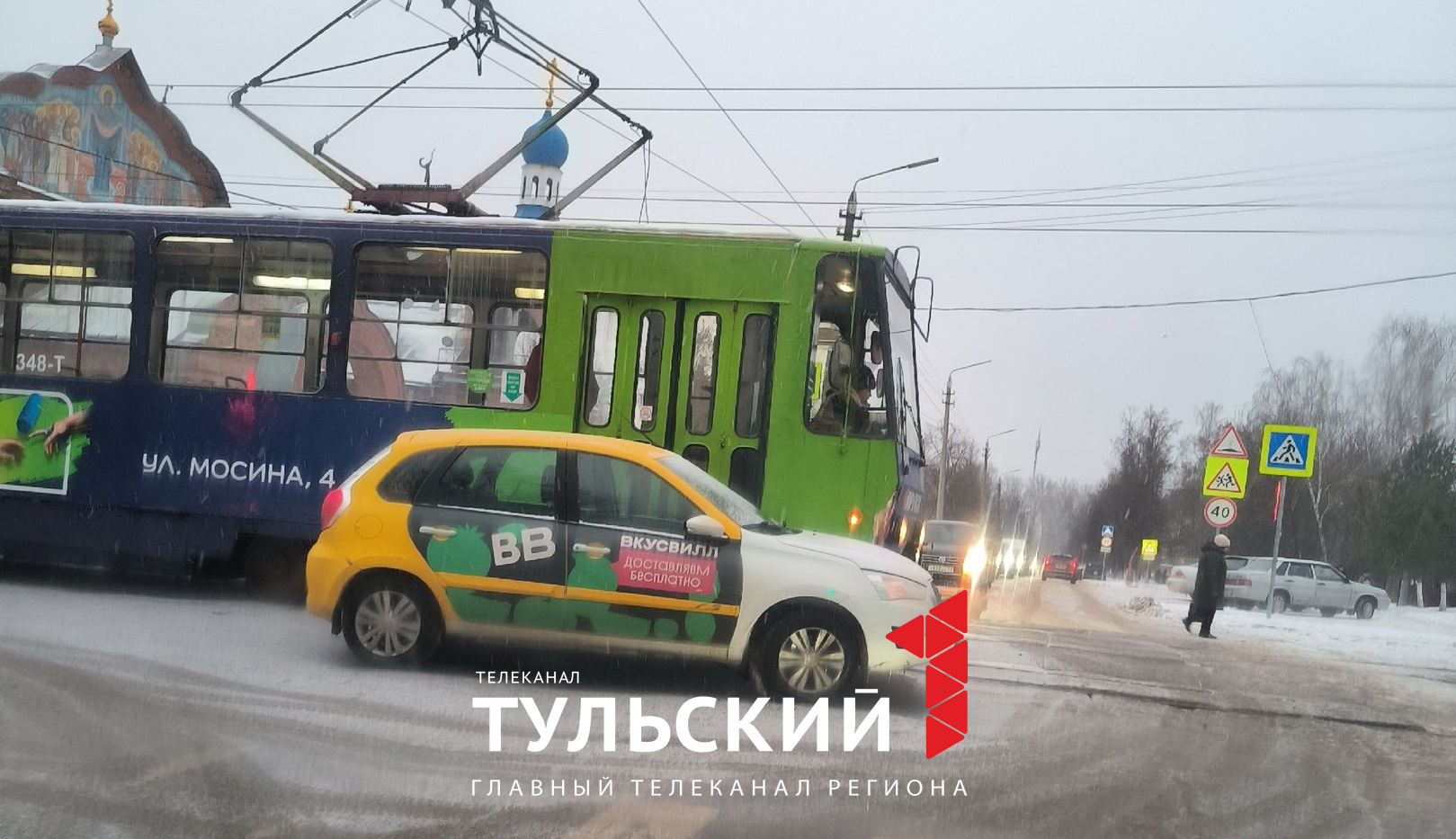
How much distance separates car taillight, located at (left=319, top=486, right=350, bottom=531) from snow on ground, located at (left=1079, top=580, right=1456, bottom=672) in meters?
11.6

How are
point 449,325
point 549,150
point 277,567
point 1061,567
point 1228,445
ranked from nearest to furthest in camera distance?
1. point 449,325
2. point 277,567
3. point 549,150
4. point 1228,445
5. point 1061,567

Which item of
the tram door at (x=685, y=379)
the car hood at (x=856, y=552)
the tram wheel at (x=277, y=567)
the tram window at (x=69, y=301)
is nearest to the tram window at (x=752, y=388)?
the tram door at (x=685, y=379)

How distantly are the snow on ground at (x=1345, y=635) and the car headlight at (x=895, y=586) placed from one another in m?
9.03

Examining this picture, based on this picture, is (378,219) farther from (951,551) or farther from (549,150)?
(951,551)

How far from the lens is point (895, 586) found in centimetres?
751

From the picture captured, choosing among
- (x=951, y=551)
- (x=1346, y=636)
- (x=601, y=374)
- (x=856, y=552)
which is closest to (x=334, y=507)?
(x=601, y=374)

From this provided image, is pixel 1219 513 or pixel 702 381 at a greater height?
pixel 702 381

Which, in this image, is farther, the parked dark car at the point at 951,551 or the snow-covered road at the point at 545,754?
the parked dark car at the point at 951,551

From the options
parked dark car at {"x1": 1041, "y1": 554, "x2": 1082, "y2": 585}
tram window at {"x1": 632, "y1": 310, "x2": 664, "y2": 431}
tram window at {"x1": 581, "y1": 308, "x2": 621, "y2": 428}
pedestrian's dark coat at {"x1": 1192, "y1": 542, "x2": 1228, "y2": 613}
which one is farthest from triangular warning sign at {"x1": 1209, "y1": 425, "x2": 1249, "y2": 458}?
parked dark car at {"x1": 1041, "y1": 554, "x2": 1082, "y2": 585}

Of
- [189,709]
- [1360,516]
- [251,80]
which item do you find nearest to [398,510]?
[189,709]

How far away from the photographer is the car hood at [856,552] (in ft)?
24.7

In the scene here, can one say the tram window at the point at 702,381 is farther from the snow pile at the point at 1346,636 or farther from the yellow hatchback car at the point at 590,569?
the snow pile at the point at 1346,636

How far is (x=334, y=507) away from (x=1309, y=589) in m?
26.0

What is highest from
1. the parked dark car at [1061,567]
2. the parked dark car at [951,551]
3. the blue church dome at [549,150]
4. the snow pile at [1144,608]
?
the blue church dome at [549,150]
